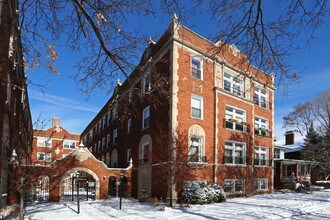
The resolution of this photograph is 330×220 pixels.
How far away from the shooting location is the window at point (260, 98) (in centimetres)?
2912

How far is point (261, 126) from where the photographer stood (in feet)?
96.3

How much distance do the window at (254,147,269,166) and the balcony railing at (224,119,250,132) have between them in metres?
2.57

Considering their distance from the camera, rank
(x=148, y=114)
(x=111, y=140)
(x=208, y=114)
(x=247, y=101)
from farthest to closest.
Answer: (x=111, y=140), (x=247, y=101), (x=148, y=114), (x=208, y=114)

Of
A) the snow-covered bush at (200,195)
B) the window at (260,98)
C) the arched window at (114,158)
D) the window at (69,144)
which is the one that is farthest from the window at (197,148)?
the window at (69,144)

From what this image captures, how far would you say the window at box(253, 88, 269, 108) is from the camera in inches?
1147

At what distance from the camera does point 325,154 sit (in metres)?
42.2

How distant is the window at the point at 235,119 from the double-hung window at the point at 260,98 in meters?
3.05

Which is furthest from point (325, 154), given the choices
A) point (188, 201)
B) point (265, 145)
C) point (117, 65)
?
point (117, 65)

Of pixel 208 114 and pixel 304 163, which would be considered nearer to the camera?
pixel 208 114

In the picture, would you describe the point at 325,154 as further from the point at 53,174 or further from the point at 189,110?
the point at 53,174

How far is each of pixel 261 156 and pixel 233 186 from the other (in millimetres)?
5830

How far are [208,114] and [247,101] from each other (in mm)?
5627

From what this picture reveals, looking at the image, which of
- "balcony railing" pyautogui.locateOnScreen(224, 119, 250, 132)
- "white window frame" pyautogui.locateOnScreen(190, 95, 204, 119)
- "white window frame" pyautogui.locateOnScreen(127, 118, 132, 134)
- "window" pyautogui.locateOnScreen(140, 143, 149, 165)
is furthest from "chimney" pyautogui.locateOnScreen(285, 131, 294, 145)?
"window" pyautogui.locateOnScreen(140, 143, 149, 165)

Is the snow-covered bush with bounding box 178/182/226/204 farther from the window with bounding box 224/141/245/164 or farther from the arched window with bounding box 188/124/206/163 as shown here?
the window with bounding box 224/141/245/164
